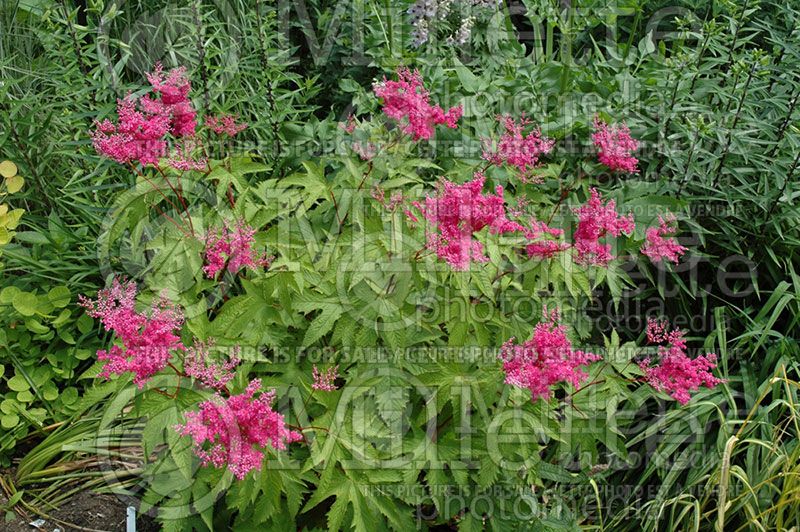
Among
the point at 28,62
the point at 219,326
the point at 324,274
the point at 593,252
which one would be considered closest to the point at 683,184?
the point at 593,252

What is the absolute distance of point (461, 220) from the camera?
2146 millimetres

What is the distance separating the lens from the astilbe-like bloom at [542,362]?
2.06m

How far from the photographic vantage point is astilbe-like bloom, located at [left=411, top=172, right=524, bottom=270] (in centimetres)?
208

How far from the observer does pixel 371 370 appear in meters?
2.35

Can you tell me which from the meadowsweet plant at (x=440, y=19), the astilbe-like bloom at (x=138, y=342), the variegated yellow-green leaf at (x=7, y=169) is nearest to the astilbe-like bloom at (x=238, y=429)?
the astilbe-like bloom at (x=138, y=342)

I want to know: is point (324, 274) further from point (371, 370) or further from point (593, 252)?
point (593, 252)

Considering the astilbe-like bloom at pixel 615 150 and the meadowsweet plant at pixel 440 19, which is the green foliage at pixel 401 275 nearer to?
A: the meadowsweet plant at pixel 440 19

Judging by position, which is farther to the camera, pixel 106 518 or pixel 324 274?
pixel 106 518

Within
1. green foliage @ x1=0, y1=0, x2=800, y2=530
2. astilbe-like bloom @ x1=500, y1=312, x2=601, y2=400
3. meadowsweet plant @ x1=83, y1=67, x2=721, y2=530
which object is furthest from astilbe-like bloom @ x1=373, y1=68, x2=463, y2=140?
astilbe-like bloom @ x1=500, y1=312, x2=601, y2=400

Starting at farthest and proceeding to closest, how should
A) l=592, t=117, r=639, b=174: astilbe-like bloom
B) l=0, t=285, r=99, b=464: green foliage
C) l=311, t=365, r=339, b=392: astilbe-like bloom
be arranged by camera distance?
1. l=0, t=285, r=99, b=464: green foliage
2. l=592, t=117, r=639, b=174: astilbe-like bloom
3. l=311, t=365, r=339, b=392: astilbe-like bloom

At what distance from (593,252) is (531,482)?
0.73 m

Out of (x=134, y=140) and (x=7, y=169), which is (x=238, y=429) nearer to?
(x=134, y=140)

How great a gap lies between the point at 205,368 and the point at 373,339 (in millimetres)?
473

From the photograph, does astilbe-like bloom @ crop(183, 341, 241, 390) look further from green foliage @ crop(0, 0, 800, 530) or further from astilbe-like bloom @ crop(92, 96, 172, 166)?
astilbe-like bloom @ crop(92, 96, 172, 166)
